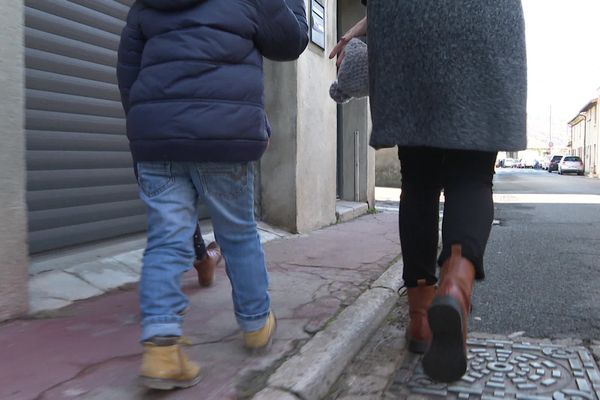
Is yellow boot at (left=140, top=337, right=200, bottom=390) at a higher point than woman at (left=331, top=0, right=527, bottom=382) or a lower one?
lower

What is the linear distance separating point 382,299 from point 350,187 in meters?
4.71

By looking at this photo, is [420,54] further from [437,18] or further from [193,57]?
[193,57]

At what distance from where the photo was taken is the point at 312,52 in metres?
5.51

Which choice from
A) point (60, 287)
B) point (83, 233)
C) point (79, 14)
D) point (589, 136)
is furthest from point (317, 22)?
point (589, 136)

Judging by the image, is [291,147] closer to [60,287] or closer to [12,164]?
[60,287]

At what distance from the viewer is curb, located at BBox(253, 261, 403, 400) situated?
6.04 ft

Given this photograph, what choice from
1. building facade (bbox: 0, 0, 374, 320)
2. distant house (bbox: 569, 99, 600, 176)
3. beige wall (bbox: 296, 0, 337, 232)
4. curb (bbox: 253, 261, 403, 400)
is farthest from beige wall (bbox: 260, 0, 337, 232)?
distant house (bbox: 569, 99, 600, 176)

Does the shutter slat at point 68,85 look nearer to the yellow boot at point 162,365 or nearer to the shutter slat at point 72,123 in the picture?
the shutter slat at point 72,123

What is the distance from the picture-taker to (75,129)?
3.56 m

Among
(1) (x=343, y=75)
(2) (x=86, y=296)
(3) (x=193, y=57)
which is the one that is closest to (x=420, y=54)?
(1) (x=343, y=75)

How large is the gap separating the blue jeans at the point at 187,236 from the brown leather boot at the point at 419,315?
0.60 meters

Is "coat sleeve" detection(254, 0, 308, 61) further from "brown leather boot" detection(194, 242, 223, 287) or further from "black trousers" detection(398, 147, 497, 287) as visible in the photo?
"brown leather boot" detection(194, 242, 223, 287)

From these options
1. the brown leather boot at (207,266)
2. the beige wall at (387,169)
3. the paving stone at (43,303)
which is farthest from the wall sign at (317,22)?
the beige wall at (387,169)

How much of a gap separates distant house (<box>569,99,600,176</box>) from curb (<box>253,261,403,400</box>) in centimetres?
3943
